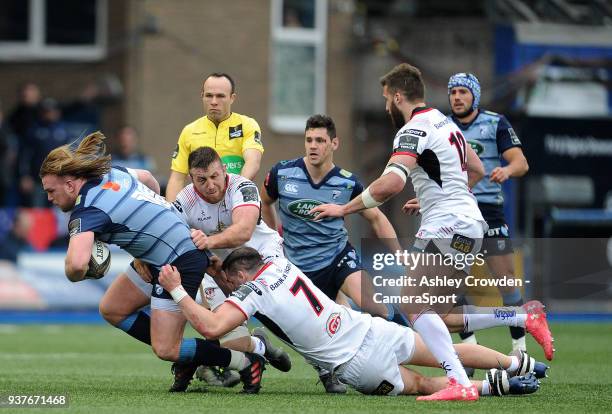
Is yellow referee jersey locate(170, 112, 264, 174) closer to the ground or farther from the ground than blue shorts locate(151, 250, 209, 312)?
farther from the ground

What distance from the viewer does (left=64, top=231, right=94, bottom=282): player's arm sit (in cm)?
879

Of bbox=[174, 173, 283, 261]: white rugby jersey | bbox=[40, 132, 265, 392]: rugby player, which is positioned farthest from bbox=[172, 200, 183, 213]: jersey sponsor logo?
bbox=[40, 132, 265, 392]: rugby player

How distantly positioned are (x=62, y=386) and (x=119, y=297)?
80 cm

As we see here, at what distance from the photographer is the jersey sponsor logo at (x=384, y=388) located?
367 inches

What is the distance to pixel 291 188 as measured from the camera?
11195mm

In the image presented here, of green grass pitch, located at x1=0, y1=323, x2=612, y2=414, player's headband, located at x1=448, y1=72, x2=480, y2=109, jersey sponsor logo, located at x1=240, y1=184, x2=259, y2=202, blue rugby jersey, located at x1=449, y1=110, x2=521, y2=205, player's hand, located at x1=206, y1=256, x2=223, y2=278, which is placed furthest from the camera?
blue rugby jersey, located at x1=449, y1=110, x2=521, y2=205

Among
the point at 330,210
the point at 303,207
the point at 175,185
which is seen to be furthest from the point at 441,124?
the point at 175,185

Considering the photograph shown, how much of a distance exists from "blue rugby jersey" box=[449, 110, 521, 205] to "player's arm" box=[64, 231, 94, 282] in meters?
4.00

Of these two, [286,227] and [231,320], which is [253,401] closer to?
[231,320]

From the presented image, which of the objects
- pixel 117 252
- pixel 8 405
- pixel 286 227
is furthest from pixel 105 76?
pixel 8 405

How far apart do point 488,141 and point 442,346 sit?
121 inches

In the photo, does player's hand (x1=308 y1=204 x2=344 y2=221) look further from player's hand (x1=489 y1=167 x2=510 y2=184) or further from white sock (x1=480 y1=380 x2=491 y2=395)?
player's hand (x1=489 y1=167 x2=510 y2=184)

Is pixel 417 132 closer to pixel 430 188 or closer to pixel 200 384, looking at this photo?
pixel 430 188

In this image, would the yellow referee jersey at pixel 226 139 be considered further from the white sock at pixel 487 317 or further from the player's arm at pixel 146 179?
the white sock at pixel 487 317
